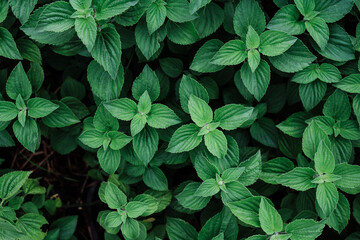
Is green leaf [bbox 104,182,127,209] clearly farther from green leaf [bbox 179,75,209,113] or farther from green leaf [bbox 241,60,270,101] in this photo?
green leaf [bbox 241,60,270,101]

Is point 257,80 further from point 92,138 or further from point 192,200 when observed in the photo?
point 92,138

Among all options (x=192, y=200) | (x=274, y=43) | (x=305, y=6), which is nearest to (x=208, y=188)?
(x=192, y=200)

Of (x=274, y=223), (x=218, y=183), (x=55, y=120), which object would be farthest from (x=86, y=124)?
(x=274, y=223)

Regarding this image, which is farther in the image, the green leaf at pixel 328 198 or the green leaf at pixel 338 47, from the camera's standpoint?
the green leaf at pixel 338 47

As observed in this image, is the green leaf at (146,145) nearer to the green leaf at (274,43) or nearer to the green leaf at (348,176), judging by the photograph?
the green leaf at (274,43)

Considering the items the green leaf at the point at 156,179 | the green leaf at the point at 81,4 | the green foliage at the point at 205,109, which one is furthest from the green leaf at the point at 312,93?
the green leaf at the point at 81,4

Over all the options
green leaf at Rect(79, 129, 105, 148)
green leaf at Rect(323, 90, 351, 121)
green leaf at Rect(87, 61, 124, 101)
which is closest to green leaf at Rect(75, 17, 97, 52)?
green leaf at Rect(87, 61, 124, 101)
